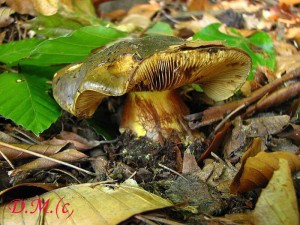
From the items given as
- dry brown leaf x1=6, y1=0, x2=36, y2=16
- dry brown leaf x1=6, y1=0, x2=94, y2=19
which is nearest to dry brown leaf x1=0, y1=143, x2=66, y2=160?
dry brown leaf x1=6, y1=0, x2=94, y2=19

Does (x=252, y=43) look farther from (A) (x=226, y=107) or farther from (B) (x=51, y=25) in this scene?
(B) (x=51, y=25)

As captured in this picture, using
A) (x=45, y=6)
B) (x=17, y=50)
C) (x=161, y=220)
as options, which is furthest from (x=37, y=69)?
(x=161, y=220)

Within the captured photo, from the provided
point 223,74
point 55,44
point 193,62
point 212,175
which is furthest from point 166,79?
point 55,44

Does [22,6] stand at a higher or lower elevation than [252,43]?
higher

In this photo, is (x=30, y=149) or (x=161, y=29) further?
(x=161, y=29)

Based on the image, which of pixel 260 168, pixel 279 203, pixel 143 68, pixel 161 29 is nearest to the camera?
pixel 279 203

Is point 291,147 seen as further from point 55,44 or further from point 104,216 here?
point 55,44
